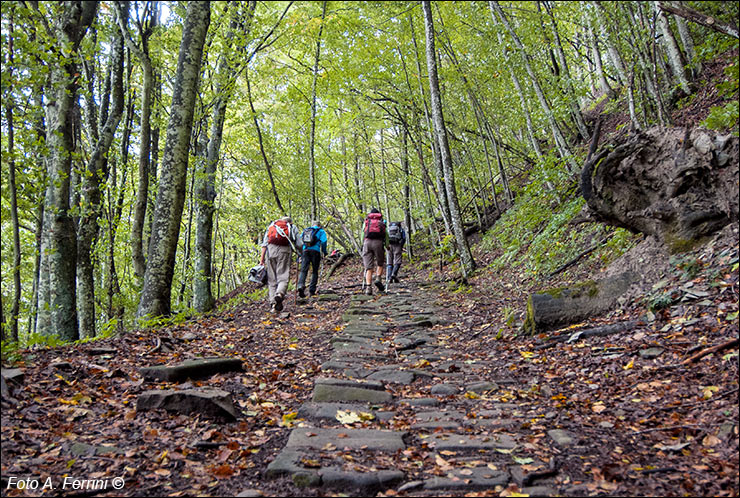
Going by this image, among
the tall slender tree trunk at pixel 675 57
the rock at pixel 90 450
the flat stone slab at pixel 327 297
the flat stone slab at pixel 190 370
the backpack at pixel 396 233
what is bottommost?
the rock at pixel 90 450

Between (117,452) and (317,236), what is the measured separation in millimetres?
7789

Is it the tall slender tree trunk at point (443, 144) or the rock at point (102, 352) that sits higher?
the tall slender tree trunk at point (443, 144)

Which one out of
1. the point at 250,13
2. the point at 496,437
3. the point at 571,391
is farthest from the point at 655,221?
the point at 250,13

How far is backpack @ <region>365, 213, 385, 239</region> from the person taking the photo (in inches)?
425

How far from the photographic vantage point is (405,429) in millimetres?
3588

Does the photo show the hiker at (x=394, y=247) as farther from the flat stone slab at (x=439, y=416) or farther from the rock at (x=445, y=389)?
the flat stone slab at (x=439, y=416)

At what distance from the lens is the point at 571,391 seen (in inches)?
163

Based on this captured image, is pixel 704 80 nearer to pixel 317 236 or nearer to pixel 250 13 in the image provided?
pixel 317 236

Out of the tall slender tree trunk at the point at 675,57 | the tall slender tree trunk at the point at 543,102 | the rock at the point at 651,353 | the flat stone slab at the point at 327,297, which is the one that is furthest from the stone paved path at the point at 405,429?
the tall slender tree trunk at the point at 675,57

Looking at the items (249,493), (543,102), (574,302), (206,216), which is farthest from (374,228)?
(249,493)

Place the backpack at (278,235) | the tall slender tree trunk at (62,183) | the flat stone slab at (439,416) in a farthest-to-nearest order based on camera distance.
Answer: the backpack at (278,235) → the tall slender tree trunk at (62,183) → the flat stone slab at (439,416)

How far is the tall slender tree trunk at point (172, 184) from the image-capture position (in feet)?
23.7

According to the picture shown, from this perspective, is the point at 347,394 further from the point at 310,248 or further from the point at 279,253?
the point at 310,248

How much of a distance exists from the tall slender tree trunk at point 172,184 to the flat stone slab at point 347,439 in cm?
485
